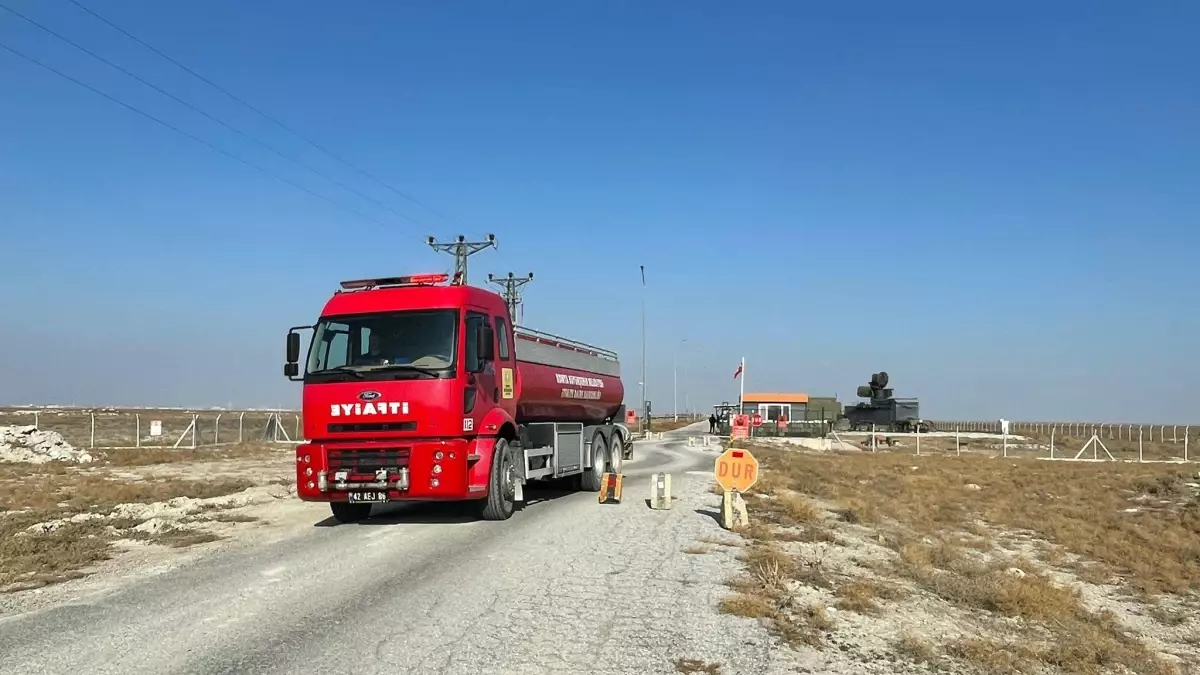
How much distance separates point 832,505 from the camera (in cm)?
1923

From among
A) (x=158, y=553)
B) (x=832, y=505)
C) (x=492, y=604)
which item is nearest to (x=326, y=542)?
(x=158, y=553)

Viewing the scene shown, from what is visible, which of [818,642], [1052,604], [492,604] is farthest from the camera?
[1052,604]

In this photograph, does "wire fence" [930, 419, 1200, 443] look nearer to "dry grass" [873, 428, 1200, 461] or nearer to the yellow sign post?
"dry grass" [873, 428, 1200, 461]

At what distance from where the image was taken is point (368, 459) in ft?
42.9

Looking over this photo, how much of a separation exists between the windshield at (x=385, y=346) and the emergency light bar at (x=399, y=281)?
0.83m

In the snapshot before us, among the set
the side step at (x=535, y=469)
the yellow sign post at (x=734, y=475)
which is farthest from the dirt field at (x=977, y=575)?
the side step at (x=535, y=469)

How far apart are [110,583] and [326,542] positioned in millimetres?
3066

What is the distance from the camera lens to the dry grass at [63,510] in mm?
10477

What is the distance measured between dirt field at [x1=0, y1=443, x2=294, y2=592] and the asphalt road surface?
5.65ft

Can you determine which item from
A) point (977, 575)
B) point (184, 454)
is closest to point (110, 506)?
point (977, 575)

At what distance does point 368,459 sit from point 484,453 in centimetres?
170

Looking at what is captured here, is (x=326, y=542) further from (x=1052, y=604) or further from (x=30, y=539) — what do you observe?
(x=1052, y=604)

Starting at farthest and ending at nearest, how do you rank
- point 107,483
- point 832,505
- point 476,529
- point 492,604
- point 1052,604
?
point 107,483, point 832,505, point 476,529, point 1052,604, point 492,604

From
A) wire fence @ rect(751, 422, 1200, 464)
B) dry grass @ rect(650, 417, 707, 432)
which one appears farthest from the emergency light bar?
dry grass @ rect(650, 417, 707, 432)
